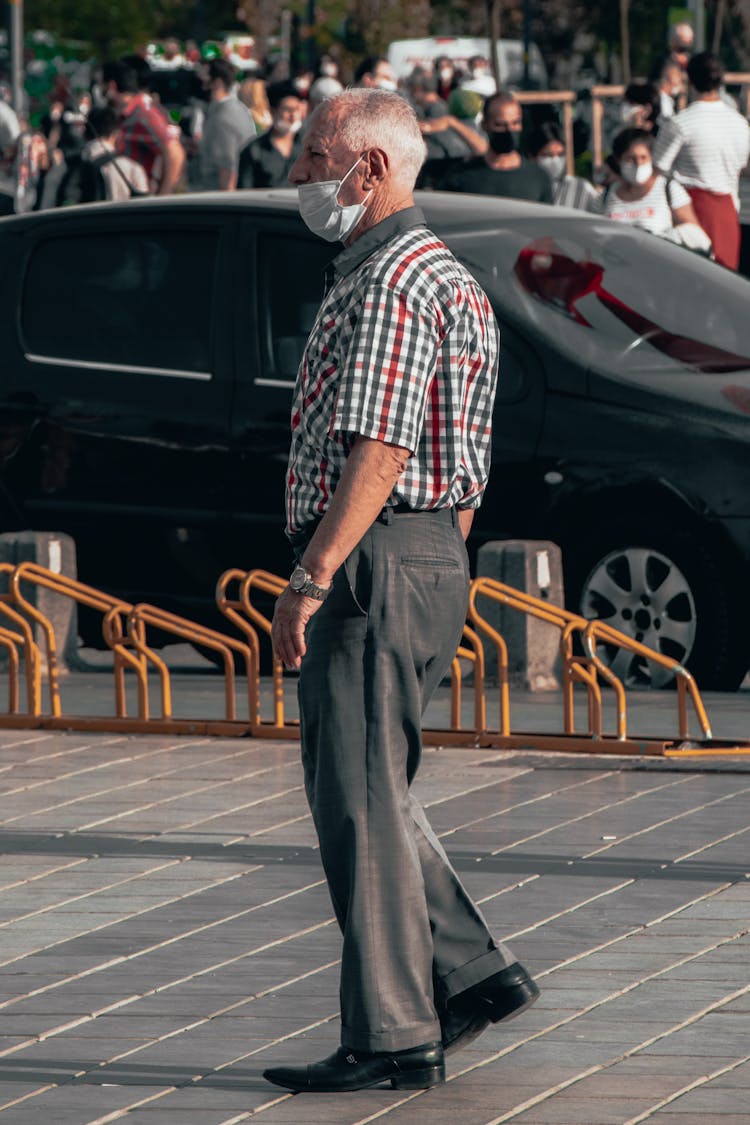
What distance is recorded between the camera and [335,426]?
4.58 m

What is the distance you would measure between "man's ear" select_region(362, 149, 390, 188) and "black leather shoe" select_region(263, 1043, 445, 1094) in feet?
5.14

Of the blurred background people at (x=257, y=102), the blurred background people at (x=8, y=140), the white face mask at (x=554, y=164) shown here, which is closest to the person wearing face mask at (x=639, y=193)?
the white face mask at (x=554, y=164)

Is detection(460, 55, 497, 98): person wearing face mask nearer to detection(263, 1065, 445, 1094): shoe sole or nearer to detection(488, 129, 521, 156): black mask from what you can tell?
detection(488, 129, 521, 156): black mask

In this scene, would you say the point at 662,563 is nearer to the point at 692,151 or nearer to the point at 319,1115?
the point at 319,1115

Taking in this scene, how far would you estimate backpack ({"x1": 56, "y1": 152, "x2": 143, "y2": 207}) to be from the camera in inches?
642

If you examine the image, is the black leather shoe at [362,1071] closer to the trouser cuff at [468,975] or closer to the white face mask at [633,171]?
the trouser cuff at [468,975]

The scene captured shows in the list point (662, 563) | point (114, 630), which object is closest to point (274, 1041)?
point (114, 630)

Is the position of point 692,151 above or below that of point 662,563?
above

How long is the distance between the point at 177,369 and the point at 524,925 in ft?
14.9

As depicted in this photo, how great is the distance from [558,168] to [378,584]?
12.0 metres

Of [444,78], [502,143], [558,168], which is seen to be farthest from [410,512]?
[444,78]

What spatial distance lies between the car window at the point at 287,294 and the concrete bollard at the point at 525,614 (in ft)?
3.53

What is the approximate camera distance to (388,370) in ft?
15.0

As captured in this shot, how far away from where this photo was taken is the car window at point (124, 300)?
10.1 metres
